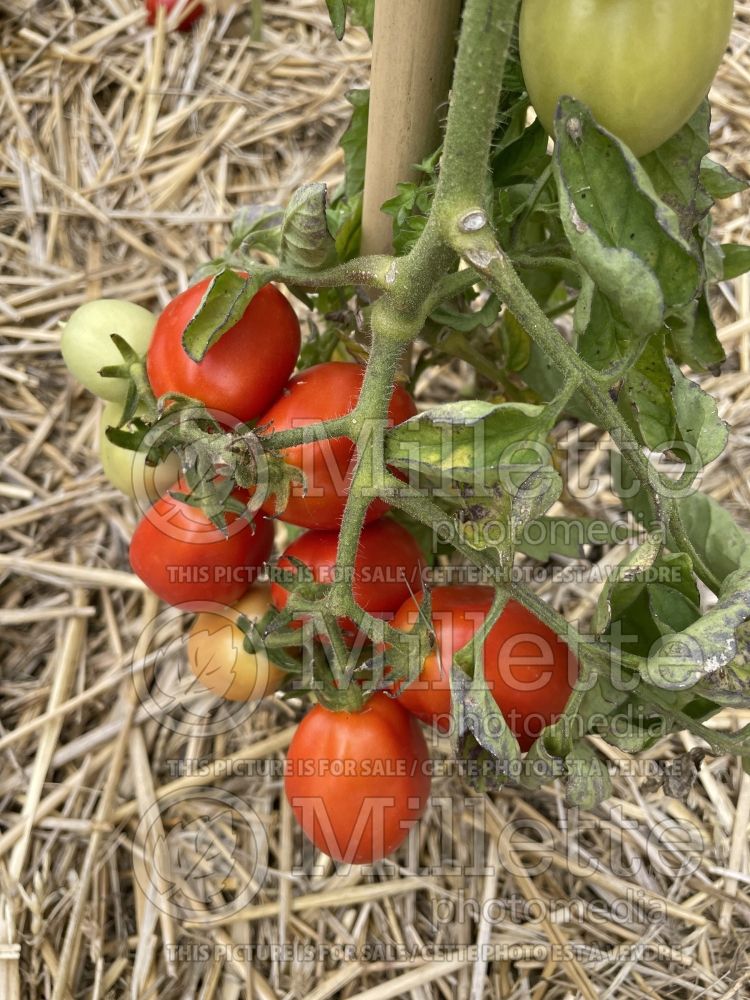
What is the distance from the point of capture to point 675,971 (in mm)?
969

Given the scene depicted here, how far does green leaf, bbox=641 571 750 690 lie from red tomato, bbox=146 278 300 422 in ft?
1.29

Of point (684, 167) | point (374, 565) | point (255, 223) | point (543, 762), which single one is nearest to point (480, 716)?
Result: point (543, 762)

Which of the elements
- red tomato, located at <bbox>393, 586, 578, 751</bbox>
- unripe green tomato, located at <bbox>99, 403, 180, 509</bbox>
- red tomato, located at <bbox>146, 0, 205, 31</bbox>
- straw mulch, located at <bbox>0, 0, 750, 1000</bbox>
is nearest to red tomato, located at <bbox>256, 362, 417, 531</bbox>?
red tomato, located at <bbox>393, 586, 578, 751</bbox>

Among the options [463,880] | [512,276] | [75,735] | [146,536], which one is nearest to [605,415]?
[512,276]

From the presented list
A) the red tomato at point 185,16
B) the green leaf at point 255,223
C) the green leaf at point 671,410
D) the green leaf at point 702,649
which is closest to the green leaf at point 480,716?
the green leaf at point 702,649

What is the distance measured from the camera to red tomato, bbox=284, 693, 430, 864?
81 centimetres

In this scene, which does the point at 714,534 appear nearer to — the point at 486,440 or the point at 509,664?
the point at 509,664

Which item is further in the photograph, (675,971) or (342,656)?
(675,971)

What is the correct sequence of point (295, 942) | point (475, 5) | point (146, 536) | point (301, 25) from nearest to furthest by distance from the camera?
point (475, 5) < point (146, 536) < point (295, 942) < point (301, 25)

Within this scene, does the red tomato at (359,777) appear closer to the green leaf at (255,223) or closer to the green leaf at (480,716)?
the green leaf at (480,716)

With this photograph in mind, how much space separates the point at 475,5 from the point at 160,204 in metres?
0.97

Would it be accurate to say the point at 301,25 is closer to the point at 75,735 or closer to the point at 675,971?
the point at 75,735

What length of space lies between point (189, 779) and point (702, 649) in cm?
70

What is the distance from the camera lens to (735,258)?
2.62 feet
